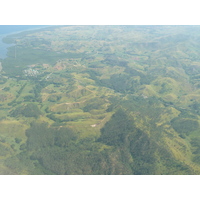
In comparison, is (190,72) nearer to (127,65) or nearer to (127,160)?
(127,65)

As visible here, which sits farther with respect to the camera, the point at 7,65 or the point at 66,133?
the point at 7,65

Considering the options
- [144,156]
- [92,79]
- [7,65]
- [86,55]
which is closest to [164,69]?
[92,79]

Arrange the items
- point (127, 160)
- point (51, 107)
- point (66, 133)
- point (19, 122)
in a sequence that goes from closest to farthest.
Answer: point (127, 160), point (66, 133), point (19, 122), point (51, 107)

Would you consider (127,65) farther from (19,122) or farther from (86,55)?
(19,122)

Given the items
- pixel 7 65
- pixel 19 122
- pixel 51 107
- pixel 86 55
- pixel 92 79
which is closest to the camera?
pixel 19 122

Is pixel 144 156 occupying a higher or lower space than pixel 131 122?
lower

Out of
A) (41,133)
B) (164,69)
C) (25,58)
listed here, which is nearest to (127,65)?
(164,69)
